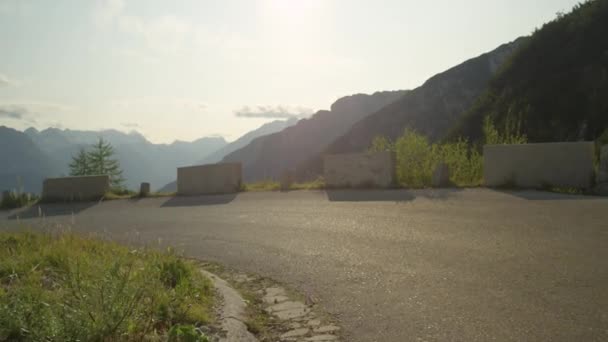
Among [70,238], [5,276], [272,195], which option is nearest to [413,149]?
[272,195]

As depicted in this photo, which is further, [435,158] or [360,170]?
[435,158]

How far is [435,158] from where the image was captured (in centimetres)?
1480

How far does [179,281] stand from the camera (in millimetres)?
5008

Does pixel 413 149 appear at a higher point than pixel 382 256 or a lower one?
higher

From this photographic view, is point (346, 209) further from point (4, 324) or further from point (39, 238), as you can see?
point (4, 324)

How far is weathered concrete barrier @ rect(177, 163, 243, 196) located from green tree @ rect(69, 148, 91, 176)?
26.1 m

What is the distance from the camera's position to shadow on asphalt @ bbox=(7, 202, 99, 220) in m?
13.7

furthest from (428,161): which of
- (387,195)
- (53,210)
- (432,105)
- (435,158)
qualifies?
(432,105)

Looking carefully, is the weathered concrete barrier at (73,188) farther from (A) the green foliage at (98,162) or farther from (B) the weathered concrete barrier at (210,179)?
(A) the green foliage at (98,162)

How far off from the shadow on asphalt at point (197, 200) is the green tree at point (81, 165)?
90.0 feet

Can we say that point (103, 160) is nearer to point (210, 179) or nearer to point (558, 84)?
point (210, 179)

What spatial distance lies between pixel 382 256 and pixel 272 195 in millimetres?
7738

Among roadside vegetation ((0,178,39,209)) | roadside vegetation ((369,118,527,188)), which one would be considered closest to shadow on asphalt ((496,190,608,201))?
roadside vegetation ((369,118,527,188))

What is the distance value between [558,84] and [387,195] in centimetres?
7046
